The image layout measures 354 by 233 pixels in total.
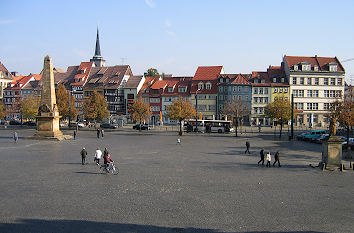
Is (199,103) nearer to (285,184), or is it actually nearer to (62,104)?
(62,104)

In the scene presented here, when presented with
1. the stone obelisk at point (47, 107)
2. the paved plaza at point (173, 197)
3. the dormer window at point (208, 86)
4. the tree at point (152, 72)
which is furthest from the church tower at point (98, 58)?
the paved plaza at point (173, 197)

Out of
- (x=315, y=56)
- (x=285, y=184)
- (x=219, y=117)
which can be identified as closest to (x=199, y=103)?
(x=219, y=117)

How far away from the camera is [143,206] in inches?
516

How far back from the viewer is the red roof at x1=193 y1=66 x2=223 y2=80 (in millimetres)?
81331

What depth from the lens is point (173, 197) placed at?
14.5 meters

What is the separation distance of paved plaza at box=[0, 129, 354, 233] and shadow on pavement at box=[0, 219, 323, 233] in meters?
0.03

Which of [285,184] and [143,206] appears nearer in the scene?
[143,206]

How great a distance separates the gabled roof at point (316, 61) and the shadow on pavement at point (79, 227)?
7218cm

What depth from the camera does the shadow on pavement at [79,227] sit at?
10.5 metres

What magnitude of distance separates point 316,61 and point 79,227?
77834 mm

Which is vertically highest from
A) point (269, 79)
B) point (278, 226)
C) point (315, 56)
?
point (315, 56)

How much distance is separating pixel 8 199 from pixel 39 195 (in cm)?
121

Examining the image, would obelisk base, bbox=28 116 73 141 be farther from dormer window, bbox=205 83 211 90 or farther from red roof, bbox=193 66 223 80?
red roof, bbox=193 66 223 80

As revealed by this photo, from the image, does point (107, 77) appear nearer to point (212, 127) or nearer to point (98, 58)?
point (212, 127)
